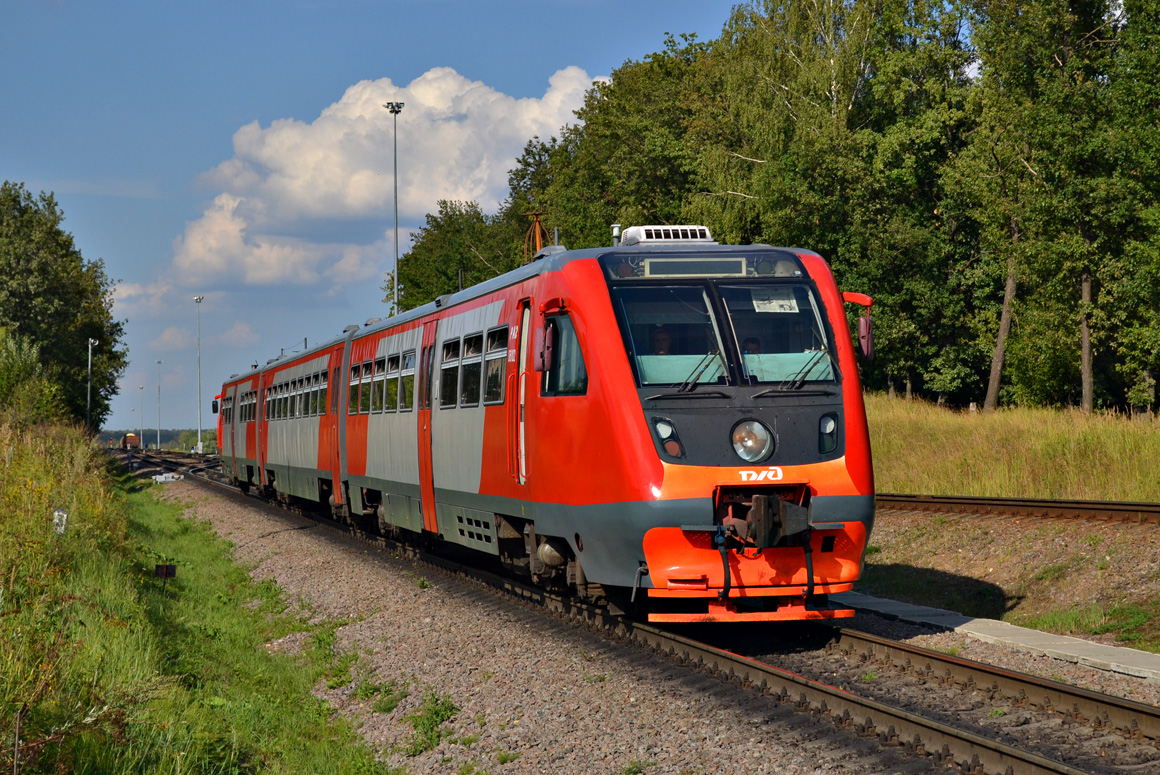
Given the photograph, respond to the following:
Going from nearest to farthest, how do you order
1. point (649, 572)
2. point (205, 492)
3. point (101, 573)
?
1. point (649, 572)
2. point (101, 573)
3. point (205, 492)

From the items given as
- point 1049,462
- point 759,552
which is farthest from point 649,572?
point 1049,462

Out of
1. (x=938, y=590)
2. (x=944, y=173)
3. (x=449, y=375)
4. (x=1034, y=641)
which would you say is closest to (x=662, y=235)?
(x=449, y=375)

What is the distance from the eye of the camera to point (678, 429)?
9062mm

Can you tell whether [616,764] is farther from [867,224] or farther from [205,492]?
[867,224]

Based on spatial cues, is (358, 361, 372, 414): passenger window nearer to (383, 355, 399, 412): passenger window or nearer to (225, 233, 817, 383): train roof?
(383, 355, 399, 412): passenger window

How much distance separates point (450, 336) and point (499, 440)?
108 inches

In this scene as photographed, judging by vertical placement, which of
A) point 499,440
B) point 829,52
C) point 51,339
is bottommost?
point 499,440

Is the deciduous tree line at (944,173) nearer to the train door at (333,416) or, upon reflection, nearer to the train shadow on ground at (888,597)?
the train shadow on ground at (888,597)

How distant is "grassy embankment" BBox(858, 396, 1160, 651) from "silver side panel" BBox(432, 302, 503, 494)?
17.5 ft

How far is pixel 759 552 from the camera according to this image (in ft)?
29.5

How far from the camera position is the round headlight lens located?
9.05 metres

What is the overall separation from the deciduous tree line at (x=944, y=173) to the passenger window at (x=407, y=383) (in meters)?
20.2

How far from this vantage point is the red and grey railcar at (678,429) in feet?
29.3

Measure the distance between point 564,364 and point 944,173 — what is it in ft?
114
